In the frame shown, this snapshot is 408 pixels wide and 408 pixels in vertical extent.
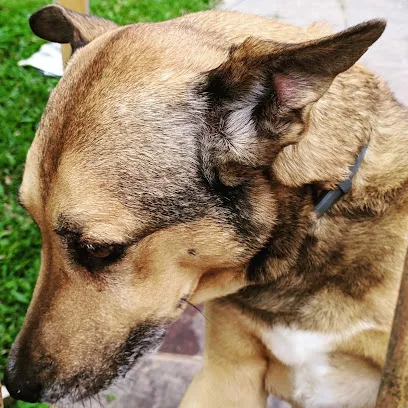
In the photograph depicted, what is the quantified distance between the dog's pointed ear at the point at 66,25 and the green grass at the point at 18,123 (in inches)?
68.1

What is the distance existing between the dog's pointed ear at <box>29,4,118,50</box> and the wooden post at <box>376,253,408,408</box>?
180 cm

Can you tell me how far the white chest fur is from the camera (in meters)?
2.62

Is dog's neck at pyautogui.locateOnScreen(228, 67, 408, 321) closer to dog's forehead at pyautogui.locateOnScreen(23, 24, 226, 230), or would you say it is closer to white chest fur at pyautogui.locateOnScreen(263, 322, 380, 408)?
white chest fur at pyautogui.locateOnScreen(263, 322, 380, 408)

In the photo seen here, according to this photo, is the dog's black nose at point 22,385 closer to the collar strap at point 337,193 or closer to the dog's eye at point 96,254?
the dog's eye at point 96,254

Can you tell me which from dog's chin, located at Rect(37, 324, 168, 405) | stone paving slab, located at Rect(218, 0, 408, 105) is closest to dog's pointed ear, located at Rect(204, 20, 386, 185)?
dog's chin, located at Rect(37, 324, 168, 405)

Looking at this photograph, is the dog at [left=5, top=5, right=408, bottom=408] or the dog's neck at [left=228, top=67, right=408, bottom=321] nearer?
the dog at [left=5, top=5, right=408, bottom=408]

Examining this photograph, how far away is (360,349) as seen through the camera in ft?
8.45

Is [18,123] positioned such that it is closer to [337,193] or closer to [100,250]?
[100,250]

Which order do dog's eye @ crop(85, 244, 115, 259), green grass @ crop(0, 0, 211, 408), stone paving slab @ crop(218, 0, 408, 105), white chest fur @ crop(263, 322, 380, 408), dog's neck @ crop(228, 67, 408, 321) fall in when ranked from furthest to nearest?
1. stone paving slab @ crop(218, 0, 408, 105)
2. green grass @ crop(0, 0, 211, 408)
3. white chest fur @ crop(263, 322, 380, 408)
4. dog's neck @ crop(228, 67, 408, 321)
5. dog's eye @ crop(85, 244, 115, 259)

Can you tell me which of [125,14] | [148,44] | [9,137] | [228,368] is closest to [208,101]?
[148,44]

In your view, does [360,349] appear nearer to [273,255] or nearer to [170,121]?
[273,255]

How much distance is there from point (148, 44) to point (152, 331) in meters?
1.13

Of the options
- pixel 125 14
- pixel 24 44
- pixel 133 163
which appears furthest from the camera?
pixel 125 14

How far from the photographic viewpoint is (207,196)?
220 cm
